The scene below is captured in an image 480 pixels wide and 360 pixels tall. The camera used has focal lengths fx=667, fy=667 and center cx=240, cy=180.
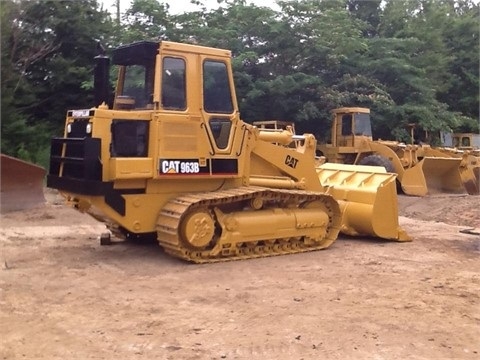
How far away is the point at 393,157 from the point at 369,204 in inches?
331

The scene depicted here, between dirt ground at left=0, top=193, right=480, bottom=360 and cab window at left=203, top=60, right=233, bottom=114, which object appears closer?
dirt ground at left=0, top=193, right=480, bottom=360

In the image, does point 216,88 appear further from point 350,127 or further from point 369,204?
point 350,127

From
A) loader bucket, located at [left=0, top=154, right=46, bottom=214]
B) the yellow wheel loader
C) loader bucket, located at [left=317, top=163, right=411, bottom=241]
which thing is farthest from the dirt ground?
the yellow wheel loader

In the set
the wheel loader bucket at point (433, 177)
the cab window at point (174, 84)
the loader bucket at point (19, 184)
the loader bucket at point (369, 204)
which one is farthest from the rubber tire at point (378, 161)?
the cab window at point (174, 84)

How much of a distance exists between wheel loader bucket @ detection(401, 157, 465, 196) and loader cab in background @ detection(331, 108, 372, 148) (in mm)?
1943

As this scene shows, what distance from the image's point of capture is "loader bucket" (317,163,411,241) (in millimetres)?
9570

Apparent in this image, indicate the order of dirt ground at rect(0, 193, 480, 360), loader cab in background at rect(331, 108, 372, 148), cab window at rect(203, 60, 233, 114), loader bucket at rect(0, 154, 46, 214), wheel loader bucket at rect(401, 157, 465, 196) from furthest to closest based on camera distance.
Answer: loader cab in background at rect(331, 108, 372, 148), wheel loader bucket at rect(401, 157, 465, 196), loader bucket at rect(0, 154, 46, 214), cab window at rect(203, 60, 233, 114), dirt ground at rect(0, 193, 480, 360)

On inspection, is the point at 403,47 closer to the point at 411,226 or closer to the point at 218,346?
the point at 411,226

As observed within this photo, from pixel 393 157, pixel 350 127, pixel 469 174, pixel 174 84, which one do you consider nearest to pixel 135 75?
pixel 174 84

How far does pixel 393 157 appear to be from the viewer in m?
17.6

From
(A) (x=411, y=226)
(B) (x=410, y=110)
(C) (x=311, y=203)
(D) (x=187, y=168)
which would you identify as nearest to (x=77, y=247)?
(D) (x=187, y=168)

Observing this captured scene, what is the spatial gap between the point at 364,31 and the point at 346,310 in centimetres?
2489

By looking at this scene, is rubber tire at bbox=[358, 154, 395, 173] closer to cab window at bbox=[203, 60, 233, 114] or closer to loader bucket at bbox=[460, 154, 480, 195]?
loader bucket at bbox=[460, 154, 480, 195]

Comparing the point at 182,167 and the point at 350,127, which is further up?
the point at 350,127
